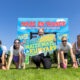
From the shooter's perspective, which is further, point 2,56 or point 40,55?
point 2,56

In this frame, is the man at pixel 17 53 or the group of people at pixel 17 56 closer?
the group of people at pixel 17 56

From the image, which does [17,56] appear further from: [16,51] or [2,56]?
[2,56]

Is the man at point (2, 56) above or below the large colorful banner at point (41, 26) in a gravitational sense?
below

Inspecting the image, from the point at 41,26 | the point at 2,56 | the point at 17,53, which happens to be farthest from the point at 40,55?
the point at 41,26

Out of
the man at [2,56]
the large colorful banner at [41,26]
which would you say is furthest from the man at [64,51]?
the large colorful banner at [41,26]

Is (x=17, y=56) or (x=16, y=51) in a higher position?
(x=16, y=51)

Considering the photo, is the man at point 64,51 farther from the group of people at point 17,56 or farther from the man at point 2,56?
the man at point 2,56

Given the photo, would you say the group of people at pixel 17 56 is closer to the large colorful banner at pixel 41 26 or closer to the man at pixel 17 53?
the man at pixel 17 53

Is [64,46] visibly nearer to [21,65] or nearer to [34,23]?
Answer: [21,65]

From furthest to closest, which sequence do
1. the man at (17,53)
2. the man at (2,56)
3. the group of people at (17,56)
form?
the man at (2,56)
the man at (17,53)
the group of people at (17,56)

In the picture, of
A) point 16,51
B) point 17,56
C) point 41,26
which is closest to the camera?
point 16,51

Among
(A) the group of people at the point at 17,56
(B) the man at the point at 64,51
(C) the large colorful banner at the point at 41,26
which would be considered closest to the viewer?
(A) the group of people at the point at 17,56

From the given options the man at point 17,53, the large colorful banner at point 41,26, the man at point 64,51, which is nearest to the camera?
the man at point 17,53

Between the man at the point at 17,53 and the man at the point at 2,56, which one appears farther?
the man at the point at 2,56
